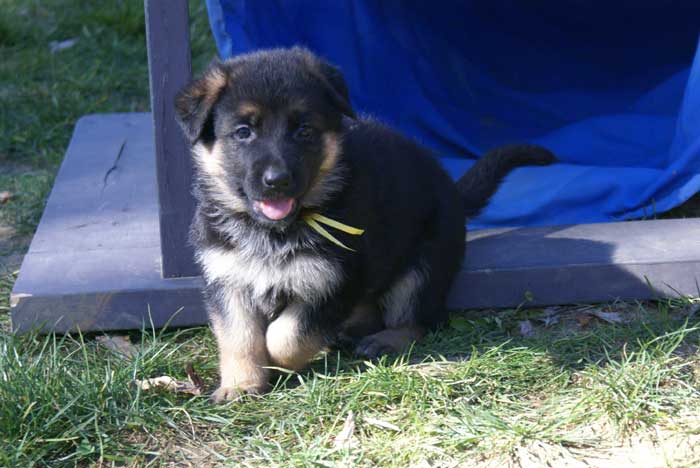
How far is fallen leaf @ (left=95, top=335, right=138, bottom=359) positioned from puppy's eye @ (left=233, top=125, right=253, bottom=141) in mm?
1036

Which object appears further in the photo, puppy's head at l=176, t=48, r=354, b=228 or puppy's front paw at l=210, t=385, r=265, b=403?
puppy's front paw at l=210, t=385, r=265, b=403

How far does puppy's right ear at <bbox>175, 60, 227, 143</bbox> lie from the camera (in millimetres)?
3240

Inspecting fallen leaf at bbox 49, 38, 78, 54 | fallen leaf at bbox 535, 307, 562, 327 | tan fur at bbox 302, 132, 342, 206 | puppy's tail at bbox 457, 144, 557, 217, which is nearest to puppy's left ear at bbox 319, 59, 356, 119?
tan fur at bbox 302, 132, 342, 206

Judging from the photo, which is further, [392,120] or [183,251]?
[392,120]

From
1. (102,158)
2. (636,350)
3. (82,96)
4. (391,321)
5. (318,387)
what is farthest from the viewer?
(82,96)

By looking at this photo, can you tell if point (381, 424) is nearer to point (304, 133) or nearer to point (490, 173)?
point (304, 133)

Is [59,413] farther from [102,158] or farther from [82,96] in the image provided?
[82,96]

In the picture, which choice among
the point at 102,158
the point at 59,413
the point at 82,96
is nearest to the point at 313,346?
the point at 59,413

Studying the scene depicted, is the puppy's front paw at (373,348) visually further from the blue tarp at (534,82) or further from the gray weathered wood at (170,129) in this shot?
the blue tarp at (534,82)

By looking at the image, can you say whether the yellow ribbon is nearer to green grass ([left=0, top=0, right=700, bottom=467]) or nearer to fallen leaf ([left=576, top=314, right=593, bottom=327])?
green grass ([left=0, top=0, right=700, bottom=467])

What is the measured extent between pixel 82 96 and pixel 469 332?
4.14m

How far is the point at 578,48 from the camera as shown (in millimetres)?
6594

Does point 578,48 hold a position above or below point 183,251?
above

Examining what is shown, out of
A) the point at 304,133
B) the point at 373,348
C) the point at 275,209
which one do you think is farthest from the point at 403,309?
the point at 304,133
